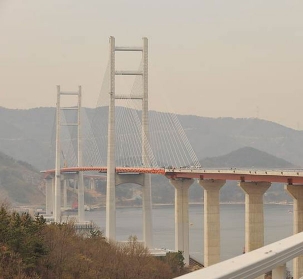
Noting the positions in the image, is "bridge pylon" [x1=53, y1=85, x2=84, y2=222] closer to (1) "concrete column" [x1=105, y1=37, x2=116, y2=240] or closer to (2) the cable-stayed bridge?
(2) the cable-stayed bridge

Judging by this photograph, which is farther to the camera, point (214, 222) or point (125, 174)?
point (125, 174)

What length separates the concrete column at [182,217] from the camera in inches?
2119

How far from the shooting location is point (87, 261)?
29844 mm

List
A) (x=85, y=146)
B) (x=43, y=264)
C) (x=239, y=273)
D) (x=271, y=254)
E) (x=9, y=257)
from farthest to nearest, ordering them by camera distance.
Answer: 1. (x=85, y=146)
2. (x=43, y=264)
3. (x=9, y=257)
4. (x=271, y=254)
5. (x=239, y=273)

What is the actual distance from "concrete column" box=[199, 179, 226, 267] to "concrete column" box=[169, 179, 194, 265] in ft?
26.5

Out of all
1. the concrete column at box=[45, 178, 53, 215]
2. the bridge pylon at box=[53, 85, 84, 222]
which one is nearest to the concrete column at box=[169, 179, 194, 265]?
the bridge pylon at box=[53, 85, 84, 222]

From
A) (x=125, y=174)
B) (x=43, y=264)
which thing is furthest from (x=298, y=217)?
(x=125, y=174)

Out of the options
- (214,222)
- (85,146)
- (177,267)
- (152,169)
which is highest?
(85,146)

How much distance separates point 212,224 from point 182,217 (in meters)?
9.60

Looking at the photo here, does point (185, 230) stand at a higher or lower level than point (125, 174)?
lower

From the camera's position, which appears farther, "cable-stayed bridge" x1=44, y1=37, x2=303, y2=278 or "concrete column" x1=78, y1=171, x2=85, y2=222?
"concrete column" x1=78, y1=171, x2=85, y2=222

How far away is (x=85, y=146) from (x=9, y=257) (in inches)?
2908

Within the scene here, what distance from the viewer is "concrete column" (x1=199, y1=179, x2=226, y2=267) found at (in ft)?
144

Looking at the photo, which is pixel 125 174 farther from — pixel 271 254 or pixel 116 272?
pixel 271 254
